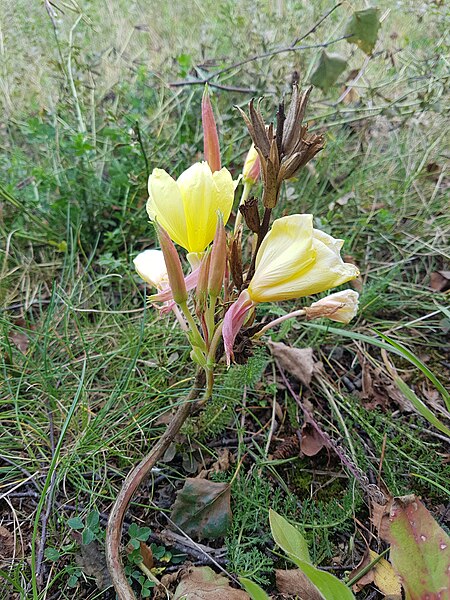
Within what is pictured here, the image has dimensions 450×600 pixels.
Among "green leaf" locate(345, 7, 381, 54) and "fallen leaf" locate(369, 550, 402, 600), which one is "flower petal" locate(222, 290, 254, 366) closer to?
"fallen leaf" locate(369, 550, 402, 600)

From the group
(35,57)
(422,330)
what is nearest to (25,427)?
(422,330)

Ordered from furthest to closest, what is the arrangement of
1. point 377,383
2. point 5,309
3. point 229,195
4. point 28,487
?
1. point 5,309
2. point 377,383
3. point 28,487
4. point 229,195

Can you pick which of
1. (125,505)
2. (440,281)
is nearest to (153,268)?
(125,505)

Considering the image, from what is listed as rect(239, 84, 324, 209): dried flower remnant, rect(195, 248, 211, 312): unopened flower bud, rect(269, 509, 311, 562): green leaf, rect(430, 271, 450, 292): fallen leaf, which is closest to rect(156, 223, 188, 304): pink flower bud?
rect(195, 248, 211, 312): unopened flower bud

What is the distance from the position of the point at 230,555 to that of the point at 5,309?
108 cm

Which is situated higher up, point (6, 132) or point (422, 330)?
point (6, 132)

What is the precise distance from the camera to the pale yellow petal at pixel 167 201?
0.80m

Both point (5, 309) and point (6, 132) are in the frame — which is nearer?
point (5, 309)

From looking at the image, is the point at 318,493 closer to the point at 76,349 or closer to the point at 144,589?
the point at 144,589

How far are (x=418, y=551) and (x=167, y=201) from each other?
77 cm

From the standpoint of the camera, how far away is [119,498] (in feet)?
3.31

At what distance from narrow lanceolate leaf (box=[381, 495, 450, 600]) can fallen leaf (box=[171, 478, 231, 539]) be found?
406 millimetres

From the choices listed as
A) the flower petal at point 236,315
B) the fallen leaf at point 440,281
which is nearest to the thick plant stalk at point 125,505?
the flower petal at point 236,315

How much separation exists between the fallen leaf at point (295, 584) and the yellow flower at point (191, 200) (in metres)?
0.73
